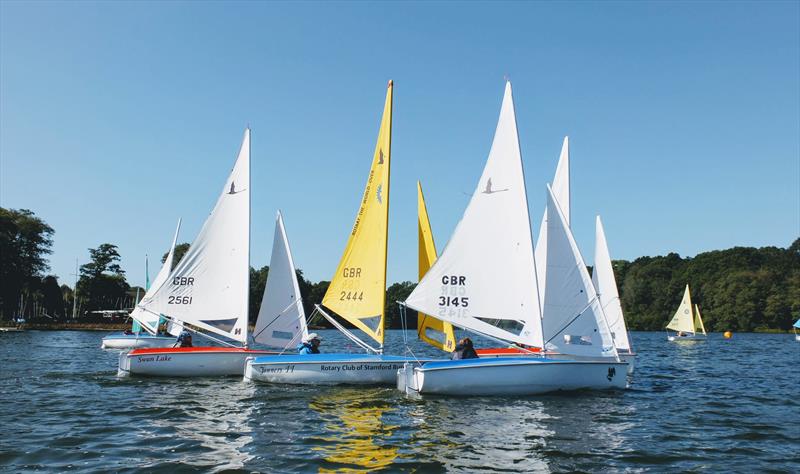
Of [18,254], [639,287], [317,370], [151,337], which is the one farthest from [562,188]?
[639,287]

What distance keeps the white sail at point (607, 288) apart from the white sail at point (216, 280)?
1396cm

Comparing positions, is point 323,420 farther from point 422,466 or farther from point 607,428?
point 607,428

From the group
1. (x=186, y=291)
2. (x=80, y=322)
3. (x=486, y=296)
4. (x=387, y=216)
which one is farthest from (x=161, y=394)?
(x=80, y=322)

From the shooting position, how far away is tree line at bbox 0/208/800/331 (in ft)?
241

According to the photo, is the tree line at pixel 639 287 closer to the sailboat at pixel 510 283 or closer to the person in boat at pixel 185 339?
the person in boat at pixel 185 339

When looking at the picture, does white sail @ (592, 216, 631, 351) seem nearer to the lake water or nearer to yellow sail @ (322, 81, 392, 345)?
the lake water

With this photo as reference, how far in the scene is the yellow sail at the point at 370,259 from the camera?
730 inches

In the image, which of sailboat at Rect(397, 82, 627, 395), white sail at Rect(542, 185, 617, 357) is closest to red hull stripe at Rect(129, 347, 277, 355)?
sailboat at Rect(397, 82, 627, 395)

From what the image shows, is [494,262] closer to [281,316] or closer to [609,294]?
[281,316]

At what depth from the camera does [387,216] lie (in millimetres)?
18797

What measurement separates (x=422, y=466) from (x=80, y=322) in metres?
81.4

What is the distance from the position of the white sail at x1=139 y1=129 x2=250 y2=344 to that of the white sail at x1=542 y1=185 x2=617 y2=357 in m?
10.2

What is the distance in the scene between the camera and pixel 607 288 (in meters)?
26.7

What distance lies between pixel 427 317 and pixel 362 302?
9.23 feet
